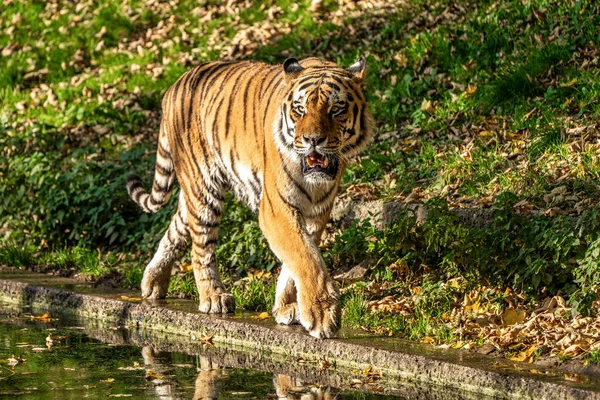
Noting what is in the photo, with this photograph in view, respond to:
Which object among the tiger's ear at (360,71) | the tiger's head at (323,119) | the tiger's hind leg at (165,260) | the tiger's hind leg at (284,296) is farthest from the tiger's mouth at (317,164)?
the tiger's hind leg at (165,260)

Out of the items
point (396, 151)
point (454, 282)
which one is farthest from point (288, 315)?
point (396, 151)

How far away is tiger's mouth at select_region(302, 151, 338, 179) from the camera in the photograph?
19.9ft

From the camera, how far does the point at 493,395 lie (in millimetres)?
5055

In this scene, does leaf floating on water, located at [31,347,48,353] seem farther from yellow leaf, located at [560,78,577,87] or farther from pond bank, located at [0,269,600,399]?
yellow leaf, located at [560,78,577,87]

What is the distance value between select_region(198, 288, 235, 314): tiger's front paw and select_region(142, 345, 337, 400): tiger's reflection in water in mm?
805

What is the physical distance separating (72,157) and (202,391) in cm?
567

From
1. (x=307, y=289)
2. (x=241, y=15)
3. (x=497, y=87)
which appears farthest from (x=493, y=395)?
(x=241, y=15)

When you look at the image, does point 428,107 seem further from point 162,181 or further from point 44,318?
point 44,318

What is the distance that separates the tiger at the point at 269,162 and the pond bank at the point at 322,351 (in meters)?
Answer: 0.16

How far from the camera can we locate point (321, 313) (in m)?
5.92

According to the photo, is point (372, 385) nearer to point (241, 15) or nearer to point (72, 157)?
point (72, 157)

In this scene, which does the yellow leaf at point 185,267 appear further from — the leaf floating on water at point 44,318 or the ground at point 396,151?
the leaf floating on water at point 44,318

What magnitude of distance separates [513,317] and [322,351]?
1203mm

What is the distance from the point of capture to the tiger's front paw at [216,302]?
688 centimetres
